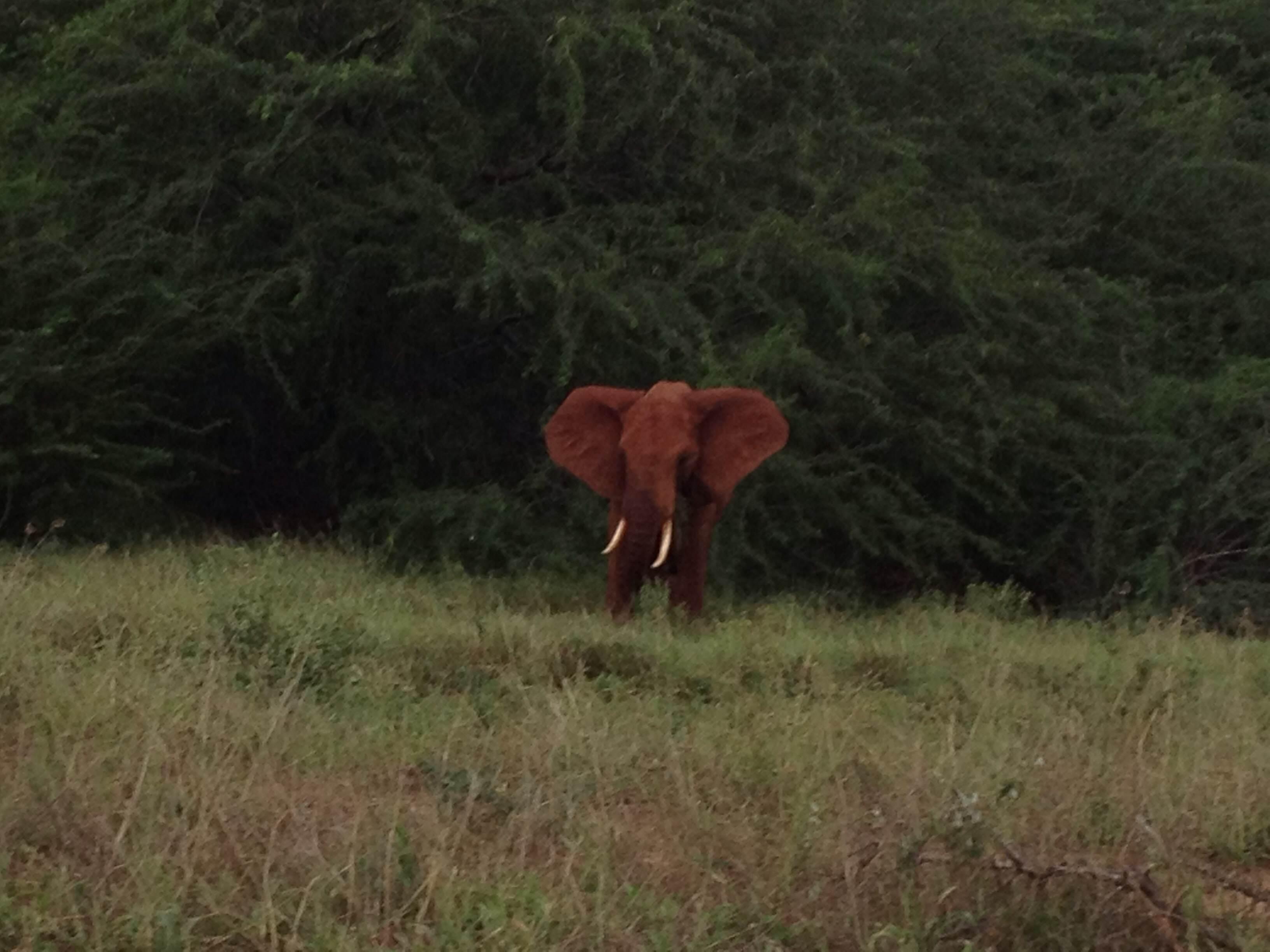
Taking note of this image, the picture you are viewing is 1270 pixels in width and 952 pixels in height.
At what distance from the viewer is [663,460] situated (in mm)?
7758

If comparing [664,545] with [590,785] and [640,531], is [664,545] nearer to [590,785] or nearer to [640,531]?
[640,531]

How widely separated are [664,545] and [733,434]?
2.82 ft

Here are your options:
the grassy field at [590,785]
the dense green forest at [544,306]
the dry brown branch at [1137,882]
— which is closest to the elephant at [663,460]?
the dense green forest at [544,306]

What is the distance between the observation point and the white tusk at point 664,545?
756cm

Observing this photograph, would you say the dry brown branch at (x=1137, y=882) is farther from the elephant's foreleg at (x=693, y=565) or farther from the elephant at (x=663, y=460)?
the elephant's foreleg at (x=693, y=565)

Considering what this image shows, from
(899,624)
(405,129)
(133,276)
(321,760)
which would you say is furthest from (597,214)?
(321,760)

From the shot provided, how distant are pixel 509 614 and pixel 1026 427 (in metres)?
4.46

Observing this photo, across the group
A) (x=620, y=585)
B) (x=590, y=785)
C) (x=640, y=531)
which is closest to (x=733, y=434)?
(x=640, y=531)

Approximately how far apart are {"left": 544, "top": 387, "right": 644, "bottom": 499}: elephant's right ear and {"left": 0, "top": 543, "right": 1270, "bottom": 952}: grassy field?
1488mm

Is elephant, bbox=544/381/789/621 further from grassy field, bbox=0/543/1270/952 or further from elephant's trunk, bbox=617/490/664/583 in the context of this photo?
grassy field, bbox=0/543/1270/952

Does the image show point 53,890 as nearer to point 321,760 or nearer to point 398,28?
point 321,760

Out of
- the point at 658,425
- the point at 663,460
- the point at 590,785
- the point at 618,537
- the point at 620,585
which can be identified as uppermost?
the point at 658,425

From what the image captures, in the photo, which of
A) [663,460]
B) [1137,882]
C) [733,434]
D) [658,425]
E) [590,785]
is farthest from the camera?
[733,434]

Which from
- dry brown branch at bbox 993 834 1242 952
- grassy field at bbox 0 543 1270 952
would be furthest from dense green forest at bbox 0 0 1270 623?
dry brown branch at bbox 993 834 1242 952
